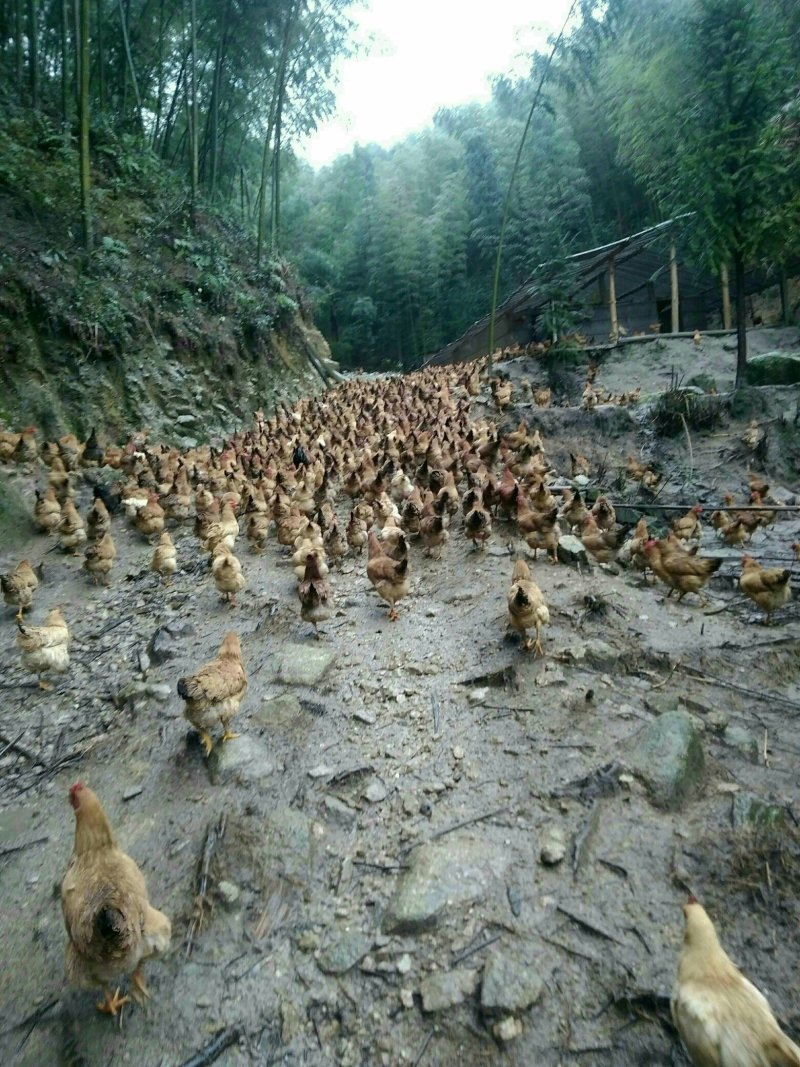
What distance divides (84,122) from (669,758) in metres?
14.0

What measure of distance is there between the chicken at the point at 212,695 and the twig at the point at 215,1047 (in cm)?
166

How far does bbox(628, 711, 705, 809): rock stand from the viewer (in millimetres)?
3350

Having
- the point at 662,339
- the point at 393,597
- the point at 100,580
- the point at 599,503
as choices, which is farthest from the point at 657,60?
the point at 100,580

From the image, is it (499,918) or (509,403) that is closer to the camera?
(499,918)

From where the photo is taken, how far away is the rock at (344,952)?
2697 millimetres

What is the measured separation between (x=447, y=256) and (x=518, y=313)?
35.3ft

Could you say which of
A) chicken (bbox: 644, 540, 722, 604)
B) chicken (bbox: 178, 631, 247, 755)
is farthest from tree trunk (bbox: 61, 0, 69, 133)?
chicken (bbox: 644, 540, 722, 604)

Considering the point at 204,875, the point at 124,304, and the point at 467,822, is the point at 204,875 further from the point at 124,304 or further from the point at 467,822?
the point at 124,304

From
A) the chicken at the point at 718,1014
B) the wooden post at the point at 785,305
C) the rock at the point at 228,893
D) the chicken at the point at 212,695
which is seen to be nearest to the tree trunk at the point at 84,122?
the chicken at the point at 212,695

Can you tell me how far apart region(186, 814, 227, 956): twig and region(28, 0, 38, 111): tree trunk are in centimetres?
1676

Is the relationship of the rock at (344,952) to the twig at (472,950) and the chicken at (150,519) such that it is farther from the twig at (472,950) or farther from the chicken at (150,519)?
the chicken at (150,519)

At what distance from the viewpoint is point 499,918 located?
110 inches

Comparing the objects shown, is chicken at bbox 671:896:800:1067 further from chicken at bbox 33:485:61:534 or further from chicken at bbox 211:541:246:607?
chicken at bbox 33:485:61:534

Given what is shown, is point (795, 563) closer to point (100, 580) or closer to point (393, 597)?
point (393, 597)
